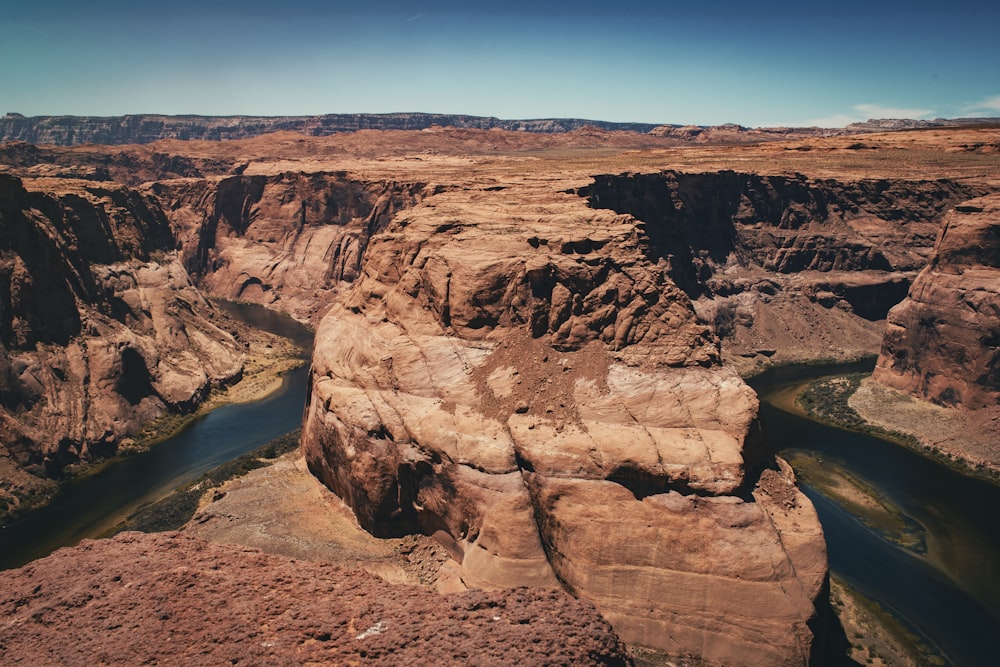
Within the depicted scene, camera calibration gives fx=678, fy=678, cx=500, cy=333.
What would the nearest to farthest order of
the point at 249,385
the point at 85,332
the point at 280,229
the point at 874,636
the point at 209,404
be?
the point at 874,636 < the point at 85,332 < the point at 209,404 < the point at 249,385 < the point at 280,229

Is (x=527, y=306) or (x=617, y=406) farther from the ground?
(x=527, y=306)

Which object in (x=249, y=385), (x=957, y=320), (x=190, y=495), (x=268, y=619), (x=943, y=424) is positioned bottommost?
(x=249, y=385)

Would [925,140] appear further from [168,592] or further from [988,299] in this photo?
[168,592]

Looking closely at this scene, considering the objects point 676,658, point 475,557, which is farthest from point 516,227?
point 676,658

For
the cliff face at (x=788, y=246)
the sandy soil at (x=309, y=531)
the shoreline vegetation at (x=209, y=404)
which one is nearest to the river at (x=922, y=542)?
the sandy soil at (x=309, y=531)

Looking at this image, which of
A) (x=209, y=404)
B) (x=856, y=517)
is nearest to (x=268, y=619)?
(x=856, y=517)

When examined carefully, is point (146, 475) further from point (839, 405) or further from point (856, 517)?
point (839, 405)

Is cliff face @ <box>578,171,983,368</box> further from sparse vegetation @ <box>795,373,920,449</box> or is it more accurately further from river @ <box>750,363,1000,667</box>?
river @ <box>750,363,1000,667</box>
